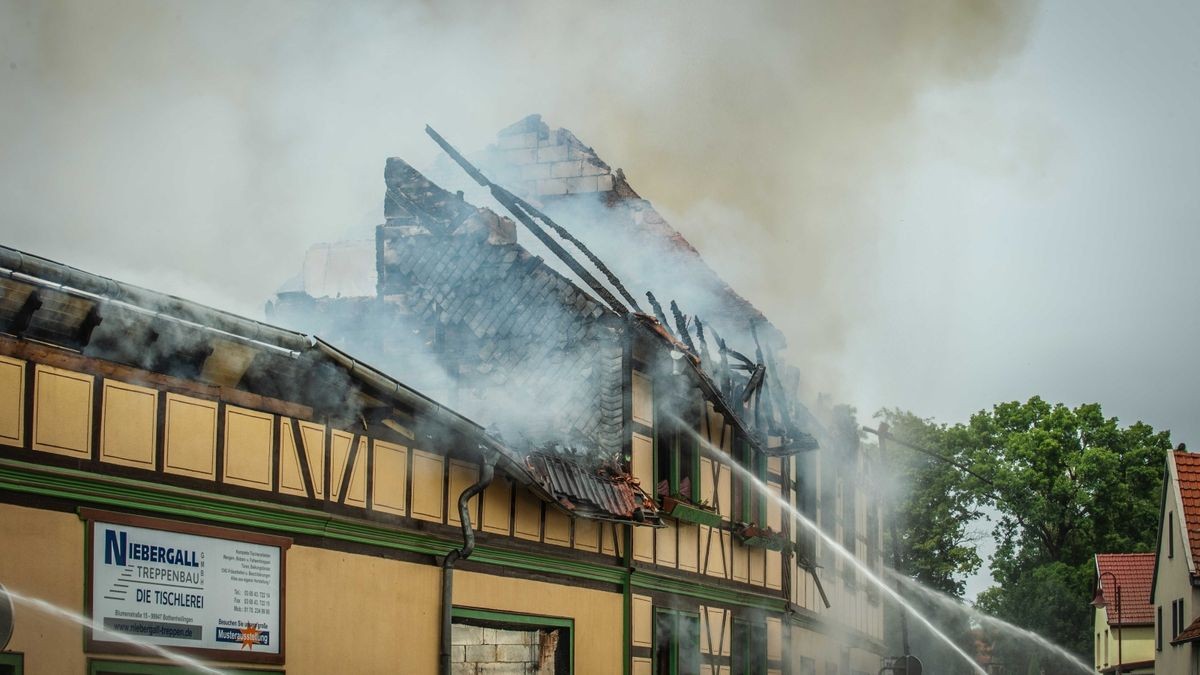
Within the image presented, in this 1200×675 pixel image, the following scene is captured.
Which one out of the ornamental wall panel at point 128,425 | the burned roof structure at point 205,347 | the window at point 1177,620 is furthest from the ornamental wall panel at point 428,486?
the window at point 1177,620

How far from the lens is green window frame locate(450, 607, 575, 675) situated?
17.2m

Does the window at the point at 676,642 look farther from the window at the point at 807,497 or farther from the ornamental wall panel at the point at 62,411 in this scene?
the ornamental wall panel at the point at 62,411

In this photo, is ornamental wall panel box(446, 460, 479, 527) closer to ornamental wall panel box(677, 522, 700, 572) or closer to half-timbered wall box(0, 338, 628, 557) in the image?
half-timbered wall box(0, 338, 628, 557)

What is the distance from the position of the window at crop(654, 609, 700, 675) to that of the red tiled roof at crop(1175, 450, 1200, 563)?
13.2 meters

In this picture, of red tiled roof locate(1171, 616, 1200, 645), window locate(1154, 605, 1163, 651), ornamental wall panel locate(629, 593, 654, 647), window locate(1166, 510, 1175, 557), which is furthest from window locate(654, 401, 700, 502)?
window locate(1154, 605, 1163, 651)

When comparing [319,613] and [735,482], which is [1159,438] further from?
[319,613]

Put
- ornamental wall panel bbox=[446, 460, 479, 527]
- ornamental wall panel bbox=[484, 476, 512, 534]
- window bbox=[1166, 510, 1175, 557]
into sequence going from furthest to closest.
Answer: window bbox=[1166, 510, 1175, 557], ornamental wall panel bbox=[484, 476, 512, 534], ornamental wall panel bbox=[446, 460, 479, 527]

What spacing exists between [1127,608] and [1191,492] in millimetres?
19429

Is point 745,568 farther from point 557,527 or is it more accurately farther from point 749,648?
point 557,527

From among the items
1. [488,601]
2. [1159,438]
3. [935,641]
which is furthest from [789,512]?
[1159,438]

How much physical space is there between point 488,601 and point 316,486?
3.40 metres

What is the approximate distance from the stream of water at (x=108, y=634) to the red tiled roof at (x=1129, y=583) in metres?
42.1

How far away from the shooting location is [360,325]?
22.4 m

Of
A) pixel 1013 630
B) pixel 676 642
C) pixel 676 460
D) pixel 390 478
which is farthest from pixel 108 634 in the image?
pixel 1013 630
